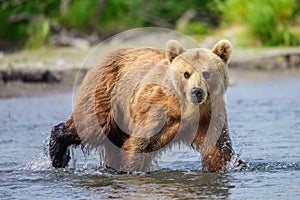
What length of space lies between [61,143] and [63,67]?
234 inches

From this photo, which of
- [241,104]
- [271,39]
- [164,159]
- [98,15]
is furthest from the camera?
[98,15]

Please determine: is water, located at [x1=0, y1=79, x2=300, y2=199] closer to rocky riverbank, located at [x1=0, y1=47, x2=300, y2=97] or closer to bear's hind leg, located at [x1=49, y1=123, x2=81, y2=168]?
bear's hind leg, located at [x1=49, y1=123, x2=81, y2=168]

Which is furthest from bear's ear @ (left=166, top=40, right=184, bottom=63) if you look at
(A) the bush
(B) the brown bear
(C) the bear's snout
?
(A) the bush

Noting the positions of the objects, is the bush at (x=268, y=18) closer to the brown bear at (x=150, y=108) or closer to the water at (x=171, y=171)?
the water at (x=171, y=171)

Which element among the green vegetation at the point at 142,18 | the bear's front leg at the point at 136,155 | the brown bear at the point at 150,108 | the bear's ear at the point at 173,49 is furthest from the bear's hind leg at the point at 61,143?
the green vegetation at the point at 142,18

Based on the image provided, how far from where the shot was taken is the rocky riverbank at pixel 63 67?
12008 mm

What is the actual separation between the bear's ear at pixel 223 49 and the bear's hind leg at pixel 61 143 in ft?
4.65

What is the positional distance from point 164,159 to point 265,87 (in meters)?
5.70

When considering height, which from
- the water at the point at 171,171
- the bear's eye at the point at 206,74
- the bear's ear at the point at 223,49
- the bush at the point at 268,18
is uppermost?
the bush at the point at 268,18

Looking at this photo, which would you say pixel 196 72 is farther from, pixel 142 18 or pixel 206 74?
pixel 142 18

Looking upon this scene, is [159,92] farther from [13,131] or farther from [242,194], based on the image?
[13,131]

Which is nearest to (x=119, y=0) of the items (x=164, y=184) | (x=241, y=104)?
(x=241, y=104)

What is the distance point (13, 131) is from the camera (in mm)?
8758

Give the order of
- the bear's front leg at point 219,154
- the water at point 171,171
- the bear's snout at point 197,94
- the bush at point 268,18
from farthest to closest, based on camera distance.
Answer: the bush at point 268,18 → the bear's front leg at point 219,154 → the water at point 171,171 → the bear's snout at point 197,94
